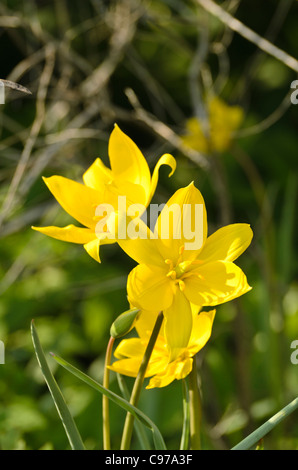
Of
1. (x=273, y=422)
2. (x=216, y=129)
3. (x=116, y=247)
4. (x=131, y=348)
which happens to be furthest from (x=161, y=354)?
(x=116, y=247)

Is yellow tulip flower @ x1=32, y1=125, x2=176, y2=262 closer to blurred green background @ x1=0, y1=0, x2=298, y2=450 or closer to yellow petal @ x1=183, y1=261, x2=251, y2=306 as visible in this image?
yellow petal @ x1=183, y1=261, x2=251, y2=306

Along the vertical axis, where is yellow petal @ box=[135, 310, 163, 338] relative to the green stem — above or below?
above

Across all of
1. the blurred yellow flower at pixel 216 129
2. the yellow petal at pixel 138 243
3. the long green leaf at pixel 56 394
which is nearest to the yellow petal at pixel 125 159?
the yellow petal at pixel 138 243

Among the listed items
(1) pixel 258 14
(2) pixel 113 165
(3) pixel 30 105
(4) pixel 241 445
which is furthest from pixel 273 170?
(4) pixel 241 445

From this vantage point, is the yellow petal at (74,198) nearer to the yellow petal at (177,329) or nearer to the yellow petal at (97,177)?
the yellow petal at (97,177)

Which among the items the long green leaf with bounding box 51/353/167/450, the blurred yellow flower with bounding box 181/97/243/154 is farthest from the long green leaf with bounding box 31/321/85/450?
the blurred yellow flower with bounding box 181/97/243/154

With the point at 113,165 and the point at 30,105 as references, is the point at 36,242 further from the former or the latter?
the point at 30,105
